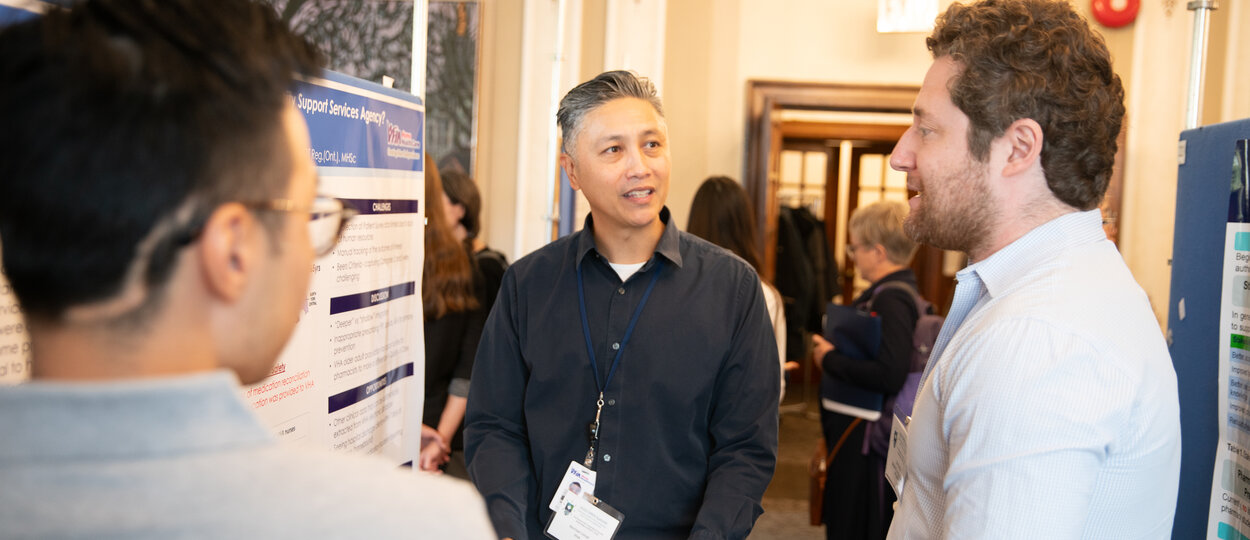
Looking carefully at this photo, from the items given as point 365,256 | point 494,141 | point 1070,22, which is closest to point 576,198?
point 494,141

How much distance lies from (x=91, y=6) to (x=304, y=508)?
15.6 inches

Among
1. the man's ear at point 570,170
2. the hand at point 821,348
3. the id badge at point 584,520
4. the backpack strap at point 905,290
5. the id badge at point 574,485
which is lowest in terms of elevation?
the id badge at point 584,520

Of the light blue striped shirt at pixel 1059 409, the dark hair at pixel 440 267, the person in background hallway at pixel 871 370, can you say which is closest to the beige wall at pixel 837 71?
the person in background hallway at pixel 871 370

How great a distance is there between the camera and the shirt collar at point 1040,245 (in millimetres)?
1364

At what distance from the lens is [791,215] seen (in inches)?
317

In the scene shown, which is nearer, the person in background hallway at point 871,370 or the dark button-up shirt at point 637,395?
the dark button-up shirt at point 637,395

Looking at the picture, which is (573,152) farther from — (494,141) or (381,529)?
(494,141)

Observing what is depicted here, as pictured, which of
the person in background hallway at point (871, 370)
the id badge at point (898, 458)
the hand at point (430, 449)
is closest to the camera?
the id badge at point (898, 458)

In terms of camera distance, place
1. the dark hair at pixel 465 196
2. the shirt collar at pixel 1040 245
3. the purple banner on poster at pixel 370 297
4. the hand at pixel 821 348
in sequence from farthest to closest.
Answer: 1. the dark hair at pixel 465 196
2. the hand at pixel 821 348
3. the purple banner on poster at pixel 370 297
4. the shirt collar at pixel 1040 245

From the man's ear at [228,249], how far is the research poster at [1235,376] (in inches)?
77.7

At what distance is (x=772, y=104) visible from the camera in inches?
224

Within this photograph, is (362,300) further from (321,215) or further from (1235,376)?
(1235,376)

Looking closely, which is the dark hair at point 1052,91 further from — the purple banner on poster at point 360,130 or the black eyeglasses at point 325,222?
the purple banner on poster at point 360,130

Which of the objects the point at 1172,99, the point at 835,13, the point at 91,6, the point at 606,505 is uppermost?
the point at 835,13
